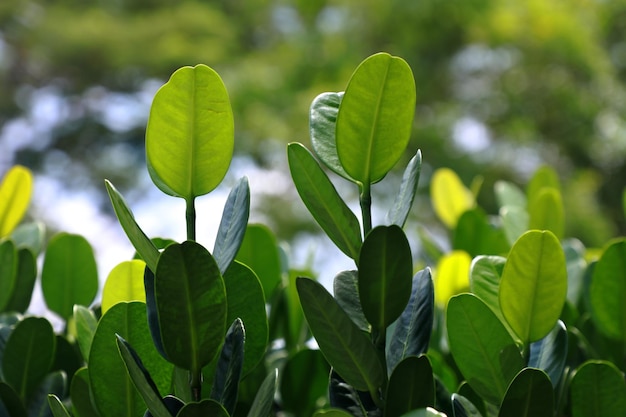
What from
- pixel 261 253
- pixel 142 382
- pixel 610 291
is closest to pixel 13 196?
pixel 261 253

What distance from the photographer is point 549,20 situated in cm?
839

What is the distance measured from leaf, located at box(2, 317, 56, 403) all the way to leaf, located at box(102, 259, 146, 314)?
0.05 m

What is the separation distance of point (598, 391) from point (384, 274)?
0.13 meters

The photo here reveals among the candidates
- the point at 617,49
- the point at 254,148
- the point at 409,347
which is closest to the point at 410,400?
the point at 409,347

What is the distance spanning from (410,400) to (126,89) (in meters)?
10.2

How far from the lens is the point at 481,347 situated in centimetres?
32

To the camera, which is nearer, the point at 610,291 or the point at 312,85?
the point at 610,291

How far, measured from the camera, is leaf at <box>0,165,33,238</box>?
49 cm

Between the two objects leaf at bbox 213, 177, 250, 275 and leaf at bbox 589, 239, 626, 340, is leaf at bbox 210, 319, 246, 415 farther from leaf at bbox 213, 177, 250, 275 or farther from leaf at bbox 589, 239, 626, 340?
leaf at bbox 589, 239, 626, 340

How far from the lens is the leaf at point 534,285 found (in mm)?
300

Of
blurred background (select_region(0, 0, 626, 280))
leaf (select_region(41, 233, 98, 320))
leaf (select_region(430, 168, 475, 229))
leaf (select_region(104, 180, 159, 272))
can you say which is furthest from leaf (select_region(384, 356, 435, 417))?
blurred background (select_region(0, 0, 626, 280))

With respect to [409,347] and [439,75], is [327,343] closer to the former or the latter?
[409,347]

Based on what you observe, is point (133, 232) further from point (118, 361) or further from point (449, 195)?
point (449, 195)

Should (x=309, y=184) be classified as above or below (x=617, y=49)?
below
